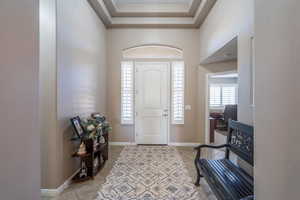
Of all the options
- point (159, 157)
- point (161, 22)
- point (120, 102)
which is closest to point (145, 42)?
point (161, 22)

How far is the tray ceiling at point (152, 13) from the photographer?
4164 millimetres

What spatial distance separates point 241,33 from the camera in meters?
2.47

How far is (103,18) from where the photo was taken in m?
4.50

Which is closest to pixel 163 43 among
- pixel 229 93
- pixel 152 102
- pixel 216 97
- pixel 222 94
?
pixel 152 102

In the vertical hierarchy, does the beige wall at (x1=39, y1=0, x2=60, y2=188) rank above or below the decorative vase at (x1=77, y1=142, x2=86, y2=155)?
above

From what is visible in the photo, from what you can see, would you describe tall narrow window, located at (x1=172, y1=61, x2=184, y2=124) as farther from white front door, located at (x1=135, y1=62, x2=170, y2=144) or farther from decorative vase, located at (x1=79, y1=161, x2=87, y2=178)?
decorative vase, located at (x1=79, y1=161, x2=87, y2=178)

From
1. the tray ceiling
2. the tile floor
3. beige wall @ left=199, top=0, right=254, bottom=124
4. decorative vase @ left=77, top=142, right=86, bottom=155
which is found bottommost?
the tile floor

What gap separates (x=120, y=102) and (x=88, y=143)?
224 centimetres

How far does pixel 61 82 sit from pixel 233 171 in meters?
2.77

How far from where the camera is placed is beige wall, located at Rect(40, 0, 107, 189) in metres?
2.54
